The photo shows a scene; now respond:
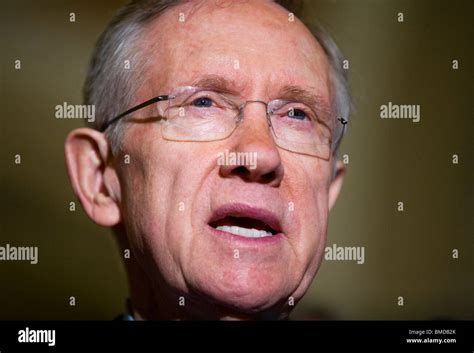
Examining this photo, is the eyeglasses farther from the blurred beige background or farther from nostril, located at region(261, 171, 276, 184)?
the blurred beige background

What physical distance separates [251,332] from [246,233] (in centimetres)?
25

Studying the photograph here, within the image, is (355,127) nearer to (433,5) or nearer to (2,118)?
(433,5)

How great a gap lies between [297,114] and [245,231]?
0.88 ft

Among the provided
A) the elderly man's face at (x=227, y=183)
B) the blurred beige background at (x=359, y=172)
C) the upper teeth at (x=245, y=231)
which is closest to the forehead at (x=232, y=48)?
the elderly man's face at (x=227, y=183)

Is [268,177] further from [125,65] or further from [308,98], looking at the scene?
[125,65]

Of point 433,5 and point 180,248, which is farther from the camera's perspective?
point 433,5

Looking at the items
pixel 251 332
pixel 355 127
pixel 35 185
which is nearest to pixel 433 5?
pixel 355 127

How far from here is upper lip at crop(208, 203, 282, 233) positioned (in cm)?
122

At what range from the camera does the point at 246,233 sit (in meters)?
1.26

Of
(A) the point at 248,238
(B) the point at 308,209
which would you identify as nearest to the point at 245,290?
(A) the point at 248,238

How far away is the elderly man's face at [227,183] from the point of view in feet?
4.00

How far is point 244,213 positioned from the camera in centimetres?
122

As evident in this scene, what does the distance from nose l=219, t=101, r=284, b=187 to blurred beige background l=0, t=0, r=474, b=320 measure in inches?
11.6

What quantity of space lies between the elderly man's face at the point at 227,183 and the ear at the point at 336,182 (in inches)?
3.7
